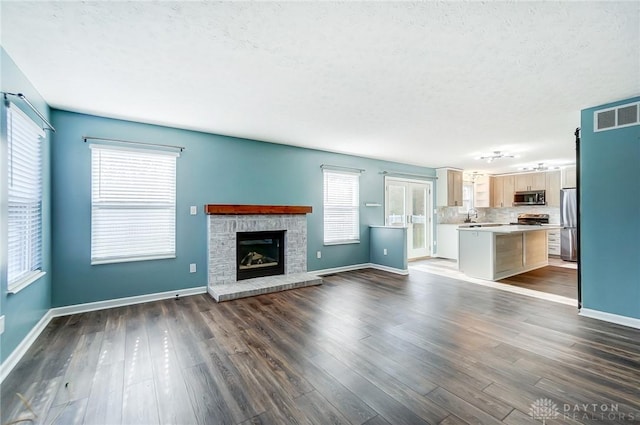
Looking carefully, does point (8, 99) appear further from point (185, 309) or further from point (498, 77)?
point (498, 77)

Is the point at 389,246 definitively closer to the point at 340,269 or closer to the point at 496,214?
the point at 340,269

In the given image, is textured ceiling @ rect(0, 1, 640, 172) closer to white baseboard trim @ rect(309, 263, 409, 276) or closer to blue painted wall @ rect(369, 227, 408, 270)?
blue painted wall @ rect(369, 227, 408, 270)

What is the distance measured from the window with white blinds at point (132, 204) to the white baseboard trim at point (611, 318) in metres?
5.42

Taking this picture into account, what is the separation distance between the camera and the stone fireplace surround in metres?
4.14


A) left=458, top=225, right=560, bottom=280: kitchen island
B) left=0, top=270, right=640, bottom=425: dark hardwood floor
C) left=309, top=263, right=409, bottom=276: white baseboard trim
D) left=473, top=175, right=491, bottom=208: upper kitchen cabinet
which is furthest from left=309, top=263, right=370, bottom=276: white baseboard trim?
left=473, top=175, right=491, bottom=208: upper kitchen cabinet

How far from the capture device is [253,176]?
4.70 m

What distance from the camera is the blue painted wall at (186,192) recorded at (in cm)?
334

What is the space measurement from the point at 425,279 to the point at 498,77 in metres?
3.60

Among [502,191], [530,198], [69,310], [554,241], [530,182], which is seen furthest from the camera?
[502,191]

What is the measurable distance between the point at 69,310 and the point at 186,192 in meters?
1.98

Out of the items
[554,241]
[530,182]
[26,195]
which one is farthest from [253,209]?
[554,241]

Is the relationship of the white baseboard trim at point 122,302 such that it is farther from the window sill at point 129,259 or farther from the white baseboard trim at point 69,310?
the window sill at point 129,259

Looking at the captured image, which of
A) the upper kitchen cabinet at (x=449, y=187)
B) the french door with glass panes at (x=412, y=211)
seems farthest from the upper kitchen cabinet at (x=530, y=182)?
the french door with glass panes at (x=412, y=211)

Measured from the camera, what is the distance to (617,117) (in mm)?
3090
